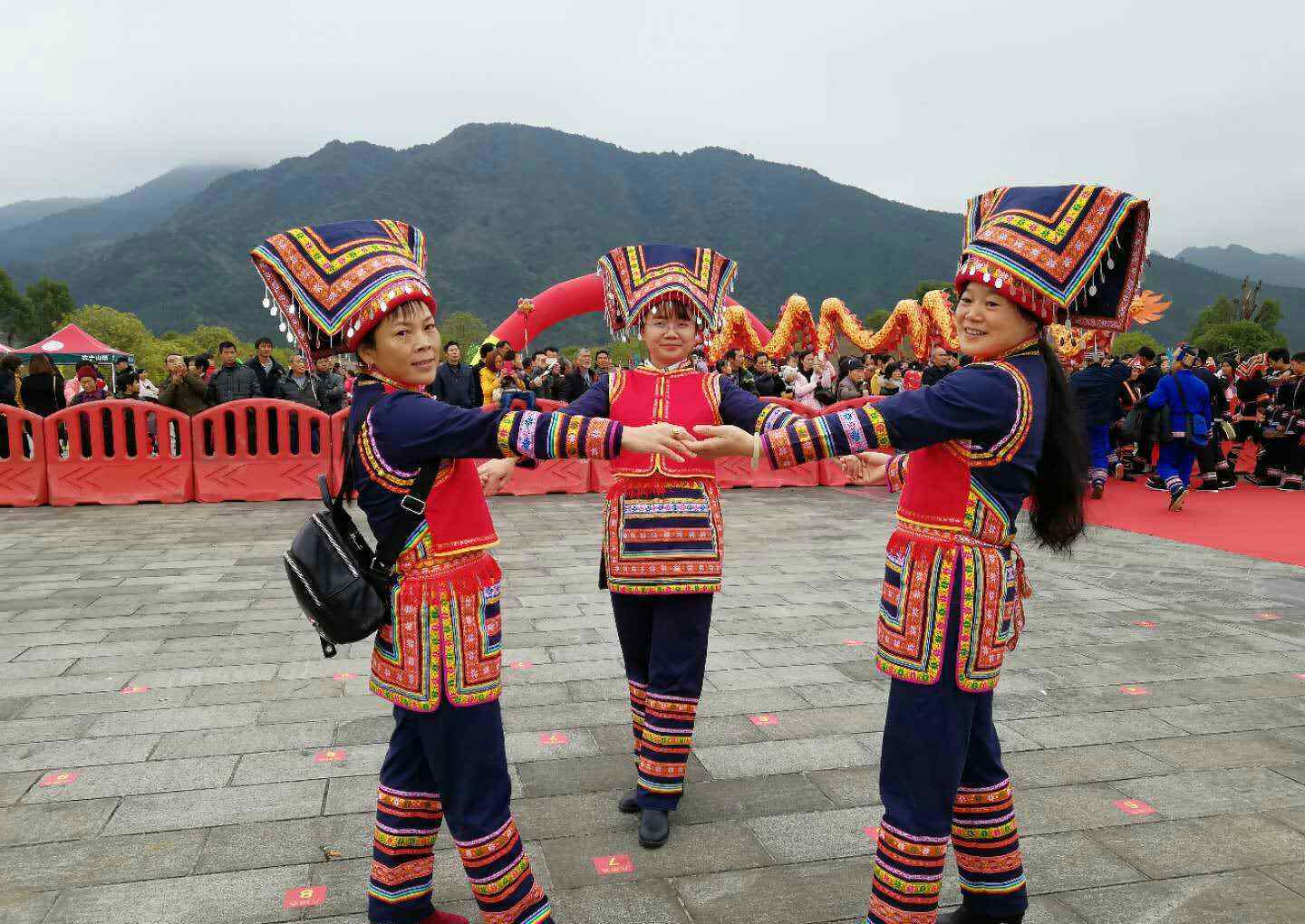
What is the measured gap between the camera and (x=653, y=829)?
2.84m

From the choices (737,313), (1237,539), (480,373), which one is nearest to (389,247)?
(1237,539)

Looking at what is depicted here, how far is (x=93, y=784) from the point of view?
3189 mm

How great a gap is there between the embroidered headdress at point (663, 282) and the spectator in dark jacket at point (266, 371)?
8322mm

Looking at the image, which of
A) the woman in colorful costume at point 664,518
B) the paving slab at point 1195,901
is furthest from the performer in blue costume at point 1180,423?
the woman in colorful costume at point 664,518

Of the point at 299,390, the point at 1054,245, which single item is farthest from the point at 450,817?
the point at 299,390

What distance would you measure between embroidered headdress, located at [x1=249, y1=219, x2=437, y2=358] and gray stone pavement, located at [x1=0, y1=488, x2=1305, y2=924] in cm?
164

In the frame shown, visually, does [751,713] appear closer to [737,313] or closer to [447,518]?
[447,518]

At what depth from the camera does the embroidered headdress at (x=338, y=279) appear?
2.21 meters

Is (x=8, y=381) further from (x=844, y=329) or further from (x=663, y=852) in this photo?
(x=844, y=329)

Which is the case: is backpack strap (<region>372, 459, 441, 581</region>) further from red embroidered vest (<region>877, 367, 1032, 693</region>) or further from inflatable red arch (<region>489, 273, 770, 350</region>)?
inflatable red arch (<region>489, 273, 770, 350</region>)

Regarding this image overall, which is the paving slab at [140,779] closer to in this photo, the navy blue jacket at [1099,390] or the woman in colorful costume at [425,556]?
the woman in colorful costume at [425,556]

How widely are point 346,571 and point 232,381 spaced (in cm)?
901

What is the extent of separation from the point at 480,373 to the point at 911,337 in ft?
33.5

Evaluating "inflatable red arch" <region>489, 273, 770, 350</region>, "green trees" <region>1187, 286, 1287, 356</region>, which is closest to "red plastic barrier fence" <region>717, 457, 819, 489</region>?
"inflatable red arch" <region>489, 273, 770, 350</region>
